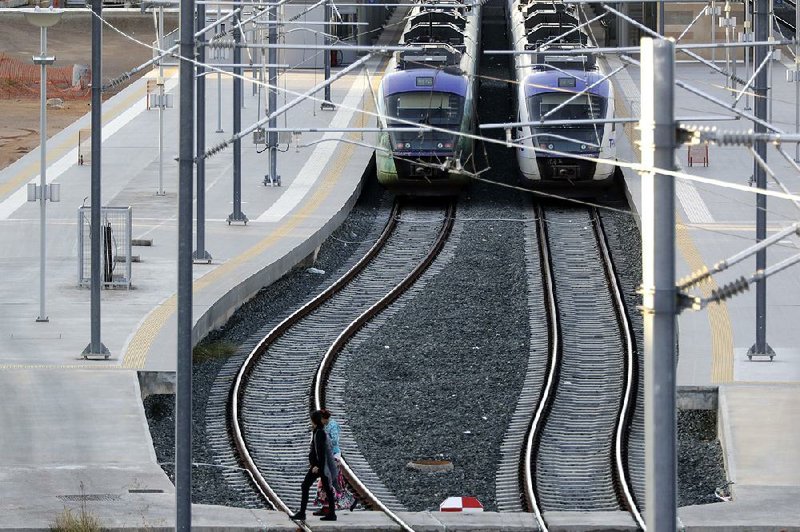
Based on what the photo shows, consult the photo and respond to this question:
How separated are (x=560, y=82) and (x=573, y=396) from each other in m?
13.1

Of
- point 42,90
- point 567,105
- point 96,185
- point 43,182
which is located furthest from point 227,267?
point 567,105

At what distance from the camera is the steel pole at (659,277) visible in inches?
331

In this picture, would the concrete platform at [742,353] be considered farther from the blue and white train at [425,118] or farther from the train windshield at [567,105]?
the blue and white train at [425,118]

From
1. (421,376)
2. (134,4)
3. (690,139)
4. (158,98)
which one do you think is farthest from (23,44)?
(690,139)

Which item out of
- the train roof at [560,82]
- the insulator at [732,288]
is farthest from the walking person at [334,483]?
the train roof at [560,82]

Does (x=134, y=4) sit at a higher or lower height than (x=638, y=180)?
higher

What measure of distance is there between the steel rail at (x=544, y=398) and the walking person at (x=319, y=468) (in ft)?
6.31

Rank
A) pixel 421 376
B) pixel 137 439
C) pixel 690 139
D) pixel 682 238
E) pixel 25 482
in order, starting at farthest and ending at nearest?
pixel 682 238
pixel 421 376
pixel 137 439
pixel 25 482
pixel 690 139

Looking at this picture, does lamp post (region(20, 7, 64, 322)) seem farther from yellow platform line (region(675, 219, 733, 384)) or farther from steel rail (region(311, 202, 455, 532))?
yellow platform line (region(675, 219, 733, 384))

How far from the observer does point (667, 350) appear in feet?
28.9

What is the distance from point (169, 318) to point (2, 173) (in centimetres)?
1491

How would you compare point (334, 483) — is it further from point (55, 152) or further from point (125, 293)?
point (55, 152)

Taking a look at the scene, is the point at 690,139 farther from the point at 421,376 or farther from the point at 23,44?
the point at 23,44

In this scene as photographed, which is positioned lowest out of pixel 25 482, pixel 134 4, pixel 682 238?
pixel 25 482
